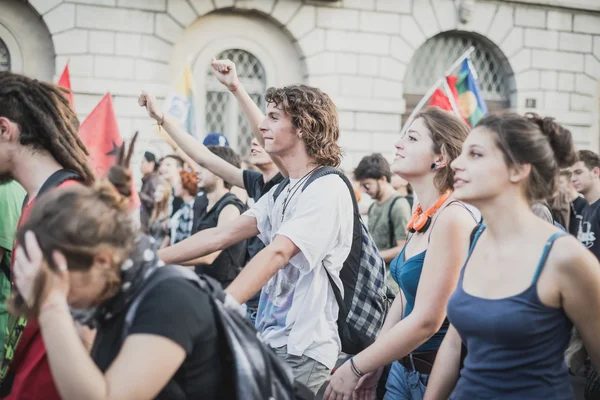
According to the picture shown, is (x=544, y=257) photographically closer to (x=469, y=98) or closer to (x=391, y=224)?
(x=391, y=224)

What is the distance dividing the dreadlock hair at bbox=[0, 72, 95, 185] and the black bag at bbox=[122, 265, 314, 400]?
3.07 ft

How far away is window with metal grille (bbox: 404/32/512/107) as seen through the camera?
15370 millimetres

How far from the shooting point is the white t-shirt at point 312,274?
304 centimetres

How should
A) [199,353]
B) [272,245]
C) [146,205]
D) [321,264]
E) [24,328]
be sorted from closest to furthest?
[199,353] < [146,205] < [24,328] < [272,245] < [321,264]

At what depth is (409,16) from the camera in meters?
14.8

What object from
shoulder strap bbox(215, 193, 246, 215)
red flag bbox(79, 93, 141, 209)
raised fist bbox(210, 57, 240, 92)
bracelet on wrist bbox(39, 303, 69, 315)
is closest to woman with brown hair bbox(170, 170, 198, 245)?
shoulder strap bbox(215, 193, 246, 215)

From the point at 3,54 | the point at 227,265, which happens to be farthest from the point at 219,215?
the point at 3,54

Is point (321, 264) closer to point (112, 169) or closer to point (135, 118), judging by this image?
point (112, 169)

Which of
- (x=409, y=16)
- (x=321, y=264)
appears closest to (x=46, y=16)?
(x=409, y=16)

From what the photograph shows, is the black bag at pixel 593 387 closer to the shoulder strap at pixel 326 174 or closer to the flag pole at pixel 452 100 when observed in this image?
the shoulder strap at pixel 326 174

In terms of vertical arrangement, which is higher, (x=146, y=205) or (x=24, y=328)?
(x=146, y=205)

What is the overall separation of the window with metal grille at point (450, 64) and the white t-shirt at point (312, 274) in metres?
12.5

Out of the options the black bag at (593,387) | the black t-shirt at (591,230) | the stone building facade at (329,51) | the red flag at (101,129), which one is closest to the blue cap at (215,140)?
the red flag at (101,129)

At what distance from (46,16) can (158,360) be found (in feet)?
39.3
